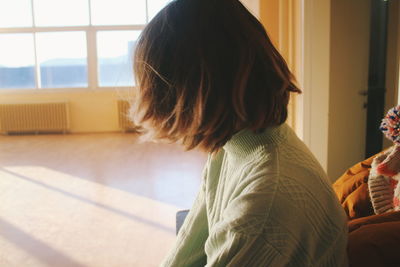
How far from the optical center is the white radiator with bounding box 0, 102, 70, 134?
8641 mm

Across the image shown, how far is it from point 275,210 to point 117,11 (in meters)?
8.74

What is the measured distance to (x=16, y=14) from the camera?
880cm

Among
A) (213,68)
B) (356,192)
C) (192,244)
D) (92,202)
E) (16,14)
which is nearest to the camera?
(213,68)

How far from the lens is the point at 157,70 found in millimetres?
835

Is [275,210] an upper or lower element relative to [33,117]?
upper

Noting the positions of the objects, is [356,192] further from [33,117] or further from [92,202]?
[33,117]

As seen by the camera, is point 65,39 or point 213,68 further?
point 65,39

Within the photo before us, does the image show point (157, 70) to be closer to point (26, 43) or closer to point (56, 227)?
point (56, 227)

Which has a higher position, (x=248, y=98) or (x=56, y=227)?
(x=248, y=98)

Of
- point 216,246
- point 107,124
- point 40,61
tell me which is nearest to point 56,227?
point 216,246

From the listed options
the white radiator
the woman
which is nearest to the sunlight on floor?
the woman

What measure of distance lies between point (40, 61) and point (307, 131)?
23.0 feet

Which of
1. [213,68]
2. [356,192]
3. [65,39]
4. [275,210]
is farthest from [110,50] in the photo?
[275,210]

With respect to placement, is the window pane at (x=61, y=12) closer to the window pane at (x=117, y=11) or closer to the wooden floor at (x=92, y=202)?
the window pane at (x=117, y=11)
